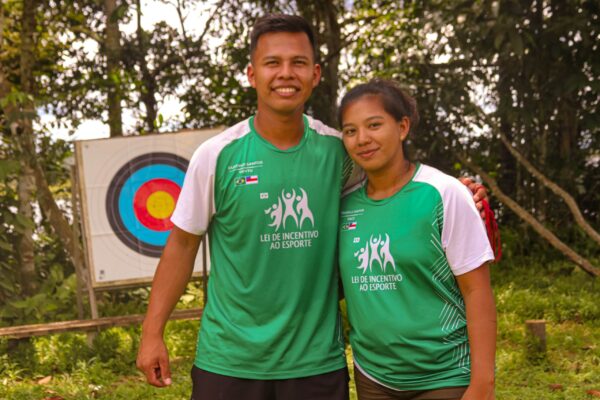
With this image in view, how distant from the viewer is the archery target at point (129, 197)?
5.07 meters

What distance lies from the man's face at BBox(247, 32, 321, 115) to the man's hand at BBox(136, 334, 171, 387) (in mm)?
678

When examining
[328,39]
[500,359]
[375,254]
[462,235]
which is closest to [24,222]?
[500,359]

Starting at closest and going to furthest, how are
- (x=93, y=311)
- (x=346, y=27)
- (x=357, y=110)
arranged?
(x=357, y=110) → (x=93, y=311) → (x=346, y=27)

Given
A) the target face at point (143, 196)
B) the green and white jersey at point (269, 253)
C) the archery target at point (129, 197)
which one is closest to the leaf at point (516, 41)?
the archery target at point (129, 197)

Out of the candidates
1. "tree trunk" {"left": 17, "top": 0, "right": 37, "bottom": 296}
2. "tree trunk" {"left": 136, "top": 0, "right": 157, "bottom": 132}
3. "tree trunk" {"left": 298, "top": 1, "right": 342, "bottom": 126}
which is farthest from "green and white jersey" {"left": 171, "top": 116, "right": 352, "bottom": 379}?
"tree trunk" {"left": 298, "top": 1, "right": 342, "bottom": 126}

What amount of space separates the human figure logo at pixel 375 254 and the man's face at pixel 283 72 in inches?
16.5

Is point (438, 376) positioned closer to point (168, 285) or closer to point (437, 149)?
point (168, 285)

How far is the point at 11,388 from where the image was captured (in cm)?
429

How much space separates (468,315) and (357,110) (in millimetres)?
575

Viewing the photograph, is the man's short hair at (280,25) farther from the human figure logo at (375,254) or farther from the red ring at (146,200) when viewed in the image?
the red ring at (146,200)

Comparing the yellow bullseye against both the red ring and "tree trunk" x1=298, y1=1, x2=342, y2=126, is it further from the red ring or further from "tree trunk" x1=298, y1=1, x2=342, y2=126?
"tree trunk" x1=298, y1=1, x2=342, y2=126

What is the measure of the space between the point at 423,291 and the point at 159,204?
3491 millimetres

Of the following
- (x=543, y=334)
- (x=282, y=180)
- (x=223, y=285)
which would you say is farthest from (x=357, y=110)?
(x=543, y=334)

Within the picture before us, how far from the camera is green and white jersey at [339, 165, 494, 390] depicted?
1.82 meters
